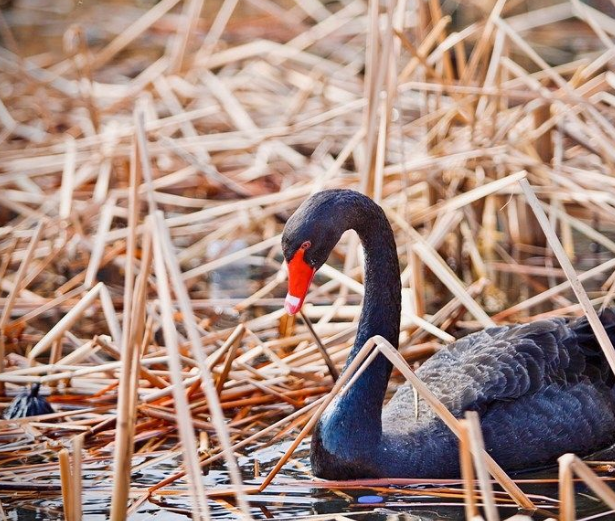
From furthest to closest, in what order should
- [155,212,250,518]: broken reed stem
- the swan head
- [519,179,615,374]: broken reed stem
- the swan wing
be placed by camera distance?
the swan wing, the swan head, [519,179,615,374]: broken reed stem, [155,212,250,518]: broken reed stem

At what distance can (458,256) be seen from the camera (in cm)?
762

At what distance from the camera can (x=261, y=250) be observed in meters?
7.81

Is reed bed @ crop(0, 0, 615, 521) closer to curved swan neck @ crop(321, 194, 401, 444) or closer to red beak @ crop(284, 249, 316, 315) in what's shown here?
curved swan neck @ crop(321, 194, 401, 444)

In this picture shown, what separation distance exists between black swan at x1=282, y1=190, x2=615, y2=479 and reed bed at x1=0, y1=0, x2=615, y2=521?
0.17m

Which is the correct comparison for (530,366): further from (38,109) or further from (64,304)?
(38,109)

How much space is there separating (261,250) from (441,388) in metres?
3.28

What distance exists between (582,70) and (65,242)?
11.3 ft

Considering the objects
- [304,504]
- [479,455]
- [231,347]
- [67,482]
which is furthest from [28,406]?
[479,455]

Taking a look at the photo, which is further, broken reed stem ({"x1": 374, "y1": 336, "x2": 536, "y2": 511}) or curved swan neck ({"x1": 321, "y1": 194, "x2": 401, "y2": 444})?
curved swan neck ({"x1": 321, "y1": 194, "x2": 401, "y2": 444})

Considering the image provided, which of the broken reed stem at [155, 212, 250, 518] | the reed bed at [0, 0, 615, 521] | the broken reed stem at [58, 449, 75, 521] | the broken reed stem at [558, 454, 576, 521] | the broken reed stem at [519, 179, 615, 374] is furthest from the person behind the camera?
the reed bed at [0, 0, 615, 521]

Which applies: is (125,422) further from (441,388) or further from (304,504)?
(441,388)

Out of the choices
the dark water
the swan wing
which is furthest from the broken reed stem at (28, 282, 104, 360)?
the swan wing

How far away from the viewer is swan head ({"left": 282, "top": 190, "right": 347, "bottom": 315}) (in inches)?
167

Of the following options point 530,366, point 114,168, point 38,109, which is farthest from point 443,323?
point 38,109
